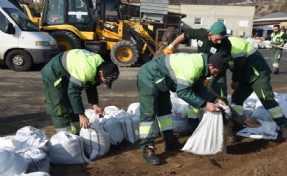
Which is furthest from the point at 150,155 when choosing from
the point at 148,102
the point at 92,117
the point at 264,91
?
the point at 264,91

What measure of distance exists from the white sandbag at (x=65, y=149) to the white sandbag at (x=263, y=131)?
2308 millimetres

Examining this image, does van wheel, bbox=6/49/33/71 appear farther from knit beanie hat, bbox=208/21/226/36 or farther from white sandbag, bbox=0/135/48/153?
knit beanie hat, bbox=208/21/226/36

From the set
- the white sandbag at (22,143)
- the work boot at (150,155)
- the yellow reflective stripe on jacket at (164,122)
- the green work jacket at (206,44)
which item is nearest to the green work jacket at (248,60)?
the green work jacket at (206,44)

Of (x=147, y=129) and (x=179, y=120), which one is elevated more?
(x=147, y=129)

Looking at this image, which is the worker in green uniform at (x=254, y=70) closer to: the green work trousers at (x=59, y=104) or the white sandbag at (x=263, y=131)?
the white sandbag at (x=263, y=131)

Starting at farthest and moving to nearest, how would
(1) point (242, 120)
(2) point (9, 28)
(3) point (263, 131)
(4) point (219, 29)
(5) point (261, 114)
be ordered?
(2) point (9, 28) → (5) point (261, 114) → (3) point (263, 131) → (1) point (242, 120) → (4) point (219, 29)

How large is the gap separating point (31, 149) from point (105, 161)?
2.92ft

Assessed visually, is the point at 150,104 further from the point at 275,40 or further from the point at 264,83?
the point at 275,40

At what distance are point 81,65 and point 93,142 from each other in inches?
37.8

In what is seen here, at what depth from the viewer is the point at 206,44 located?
482 cm

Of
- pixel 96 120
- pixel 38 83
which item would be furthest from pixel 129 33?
pixel 96 120

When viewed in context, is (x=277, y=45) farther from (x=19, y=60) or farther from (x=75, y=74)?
(x=75, y=74)

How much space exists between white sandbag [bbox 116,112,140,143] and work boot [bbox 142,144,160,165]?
60 centimetres

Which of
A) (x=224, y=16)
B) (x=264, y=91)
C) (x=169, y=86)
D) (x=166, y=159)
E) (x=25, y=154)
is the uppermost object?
(x=224, y=16)
